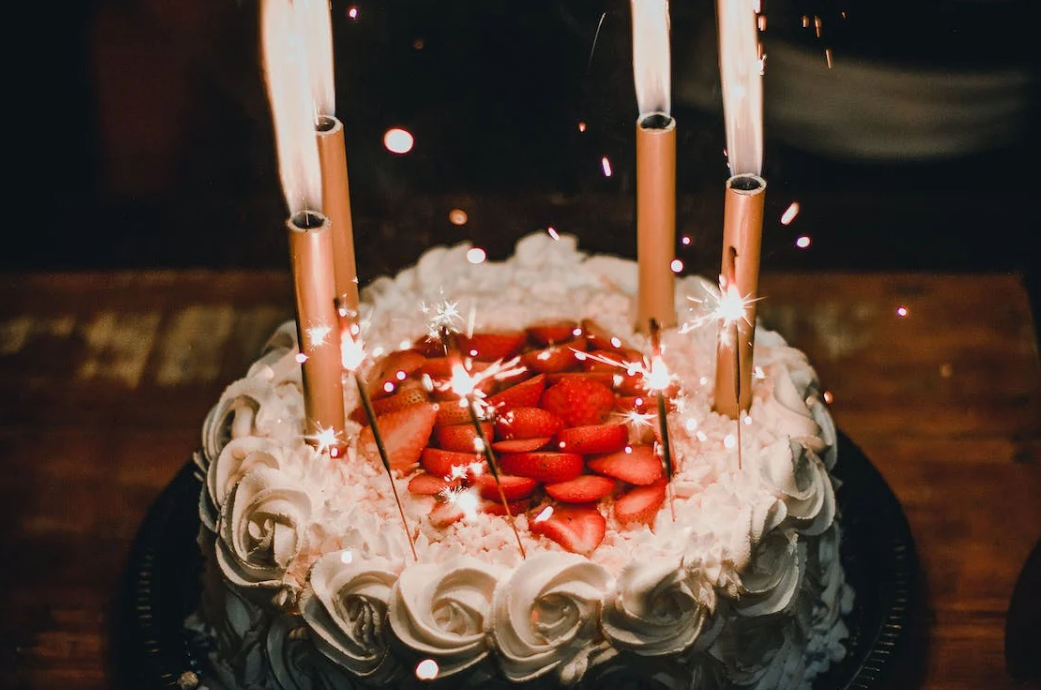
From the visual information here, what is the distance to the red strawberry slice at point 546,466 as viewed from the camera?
1.66 m

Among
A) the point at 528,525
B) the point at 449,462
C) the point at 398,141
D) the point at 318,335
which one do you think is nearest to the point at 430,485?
the point at 449,462

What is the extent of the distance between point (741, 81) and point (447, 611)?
2.48 ft

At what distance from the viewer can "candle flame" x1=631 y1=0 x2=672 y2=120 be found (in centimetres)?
164

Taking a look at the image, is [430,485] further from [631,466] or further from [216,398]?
[216,398]

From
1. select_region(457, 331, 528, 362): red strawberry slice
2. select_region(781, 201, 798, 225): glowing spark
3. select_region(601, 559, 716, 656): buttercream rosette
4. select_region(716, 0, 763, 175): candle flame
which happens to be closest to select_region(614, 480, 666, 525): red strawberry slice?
select_region(601, 559, 716, 656): buttercream rosette

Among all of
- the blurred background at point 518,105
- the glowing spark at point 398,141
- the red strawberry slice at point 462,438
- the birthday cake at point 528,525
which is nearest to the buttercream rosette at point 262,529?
the birthday cake at point 528,525

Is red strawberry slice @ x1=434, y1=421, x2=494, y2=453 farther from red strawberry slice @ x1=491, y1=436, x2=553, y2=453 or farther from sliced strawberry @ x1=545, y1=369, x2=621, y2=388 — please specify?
sliced strawberry @ x1=545, y1=369, x2=621, y2=388

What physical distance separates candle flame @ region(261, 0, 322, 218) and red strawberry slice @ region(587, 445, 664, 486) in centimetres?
51

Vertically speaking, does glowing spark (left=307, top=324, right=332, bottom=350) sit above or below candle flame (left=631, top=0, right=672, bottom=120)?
below

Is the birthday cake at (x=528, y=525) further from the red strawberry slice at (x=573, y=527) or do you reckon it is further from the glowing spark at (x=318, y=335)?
the glowing spark at (x=318, y=335)

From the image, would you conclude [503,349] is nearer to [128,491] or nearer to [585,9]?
[128,491]

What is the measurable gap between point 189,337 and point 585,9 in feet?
4.54

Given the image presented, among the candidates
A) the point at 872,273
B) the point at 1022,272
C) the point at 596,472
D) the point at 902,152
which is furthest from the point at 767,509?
the point at 902,152

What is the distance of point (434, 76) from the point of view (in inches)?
130
